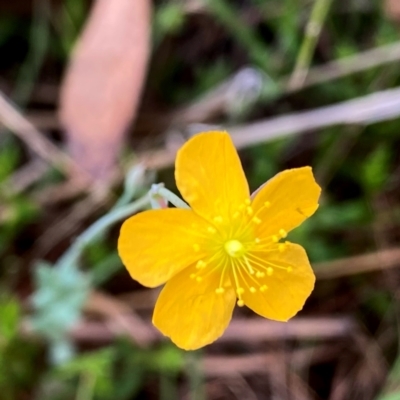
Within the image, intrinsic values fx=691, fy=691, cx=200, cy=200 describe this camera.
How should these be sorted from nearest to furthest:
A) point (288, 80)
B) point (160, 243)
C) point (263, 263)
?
point (160, 243), point (263, 263), point (288, 80)

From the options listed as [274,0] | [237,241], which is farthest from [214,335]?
[274,0]

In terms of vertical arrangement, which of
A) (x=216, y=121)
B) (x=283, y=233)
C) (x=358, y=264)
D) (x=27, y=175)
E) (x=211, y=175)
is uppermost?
(x=211, y=175)

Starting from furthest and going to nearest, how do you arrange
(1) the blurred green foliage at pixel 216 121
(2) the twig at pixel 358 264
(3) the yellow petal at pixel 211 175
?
(2) the twig at pixel 358 264, (1) the blurred green foliage at pixel 216 121, (3) the yellow petal at pixel 211 175

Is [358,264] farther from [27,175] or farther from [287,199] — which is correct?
[27,175]

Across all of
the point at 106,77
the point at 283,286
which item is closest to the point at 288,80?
the point at 106,77

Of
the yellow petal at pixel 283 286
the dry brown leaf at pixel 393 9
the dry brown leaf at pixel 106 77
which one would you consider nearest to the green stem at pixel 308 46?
the dry brown leaf at pixel 393 9

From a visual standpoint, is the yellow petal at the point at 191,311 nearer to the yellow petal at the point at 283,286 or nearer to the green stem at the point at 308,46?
the yellow petal at the point at 283,286

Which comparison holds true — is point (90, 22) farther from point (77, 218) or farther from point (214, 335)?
point (214, 335)

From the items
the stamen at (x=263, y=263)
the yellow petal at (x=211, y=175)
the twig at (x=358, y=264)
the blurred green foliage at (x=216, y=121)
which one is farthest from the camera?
the twig at (x=358, y=264)

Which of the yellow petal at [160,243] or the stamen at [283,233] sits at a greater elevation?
the yellow petal at [160,243]
